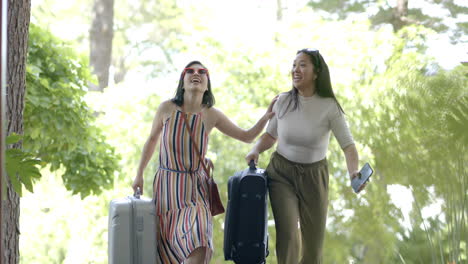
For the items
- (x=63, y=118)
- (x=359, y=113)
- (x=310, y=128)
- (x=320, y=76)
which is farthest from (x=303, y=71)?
(x=359, y=113)

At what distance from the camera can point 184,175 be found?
10.6 feet

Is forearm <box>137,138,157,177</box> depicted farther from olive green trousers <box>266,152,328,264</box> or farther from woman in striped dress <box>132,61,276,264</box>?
olive green trousers <box>266,152,328,264</box>

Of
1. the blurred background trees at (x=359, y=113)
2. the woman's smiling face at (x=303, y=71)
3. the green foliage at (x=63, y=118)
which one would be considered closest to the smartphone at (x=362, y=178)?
the woman's smiling face at (x=303, y=71)

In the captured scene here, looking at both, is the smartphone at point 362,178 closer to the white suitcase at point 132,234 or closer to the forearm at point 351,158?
the forearm at point 351,158

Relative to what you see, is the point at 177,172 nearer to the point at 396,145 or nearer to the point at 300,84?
the point at 300,84

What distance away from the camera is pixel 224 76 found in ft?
28.6

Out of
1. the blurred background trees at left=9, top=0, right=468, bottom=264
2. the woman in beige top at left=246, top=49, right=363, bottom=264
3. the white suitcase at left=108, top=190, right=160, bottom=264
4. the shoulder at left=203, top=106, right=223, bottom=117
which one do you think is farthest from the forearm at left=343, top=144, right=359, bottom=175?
the blurred background trees at left=9, top=0, right=468, bottom=264

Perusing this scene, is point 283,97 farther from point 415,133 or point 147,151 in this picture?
point 415,133

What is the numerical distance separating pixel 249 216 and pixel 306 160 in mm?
375

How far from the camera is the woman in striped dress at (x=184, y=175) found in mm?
3119

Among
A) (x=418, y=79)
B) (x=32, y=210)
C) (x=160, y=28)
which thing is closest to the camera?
(x=418, y=79)

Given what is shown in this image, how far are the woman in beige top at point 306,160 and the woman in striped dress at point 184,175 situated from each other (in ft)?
0.75

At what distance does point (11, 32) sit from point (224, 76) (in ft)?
17.9

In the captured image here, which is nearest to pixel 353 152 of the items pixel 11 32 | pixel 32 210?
pixel 11 32
